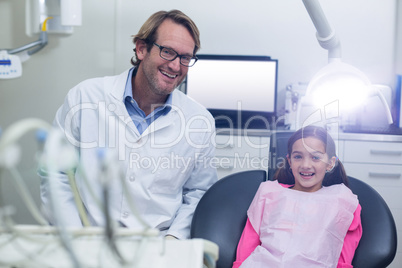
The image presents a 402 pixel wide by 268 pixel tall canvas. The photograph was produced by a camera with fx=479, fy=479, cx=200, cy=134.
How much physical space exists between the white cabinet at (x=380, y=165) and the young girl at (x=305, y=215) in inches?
37.0

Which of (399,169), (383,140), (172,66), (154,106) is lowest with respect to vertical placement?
(399,169)

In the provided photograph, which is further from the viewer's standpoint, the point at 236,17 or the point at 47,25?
the point at 236,17

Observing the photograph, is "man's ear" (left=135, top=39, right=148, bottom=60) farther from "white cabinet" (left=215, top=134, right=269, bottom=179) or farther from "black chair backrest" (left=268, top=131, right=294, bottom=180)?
"white cabinet" (left=215, top=134, right=269, bottom=179)

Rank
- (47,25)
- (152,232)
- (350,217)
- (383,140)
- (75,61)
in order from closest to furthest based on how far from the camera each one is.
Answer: (152,232)
(350,217)
(383,140)
(47,25)
(75,61)

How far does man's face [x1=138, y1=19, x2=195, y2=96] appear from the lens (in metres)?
1.62

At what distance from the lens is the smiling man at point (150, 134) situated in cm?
155

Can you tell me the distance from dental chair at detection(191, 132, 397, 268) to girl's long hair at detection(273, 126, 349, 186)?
3 centimetres

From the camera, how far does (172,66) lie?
1605 mm

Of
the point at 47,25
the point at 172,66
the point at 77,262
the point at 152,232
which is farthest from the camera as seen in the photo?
the point at 47,25

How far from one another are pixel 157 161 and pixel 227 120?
1.39 m

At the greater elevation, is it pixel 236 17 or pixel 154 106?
pixel 236 17

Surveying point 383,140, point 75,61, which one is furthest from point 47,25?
point 383,140

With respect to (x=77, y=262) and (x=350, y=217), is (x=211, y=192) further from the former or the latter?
(x=77, y=262)

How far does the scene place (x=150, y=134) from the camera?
1.58 m
